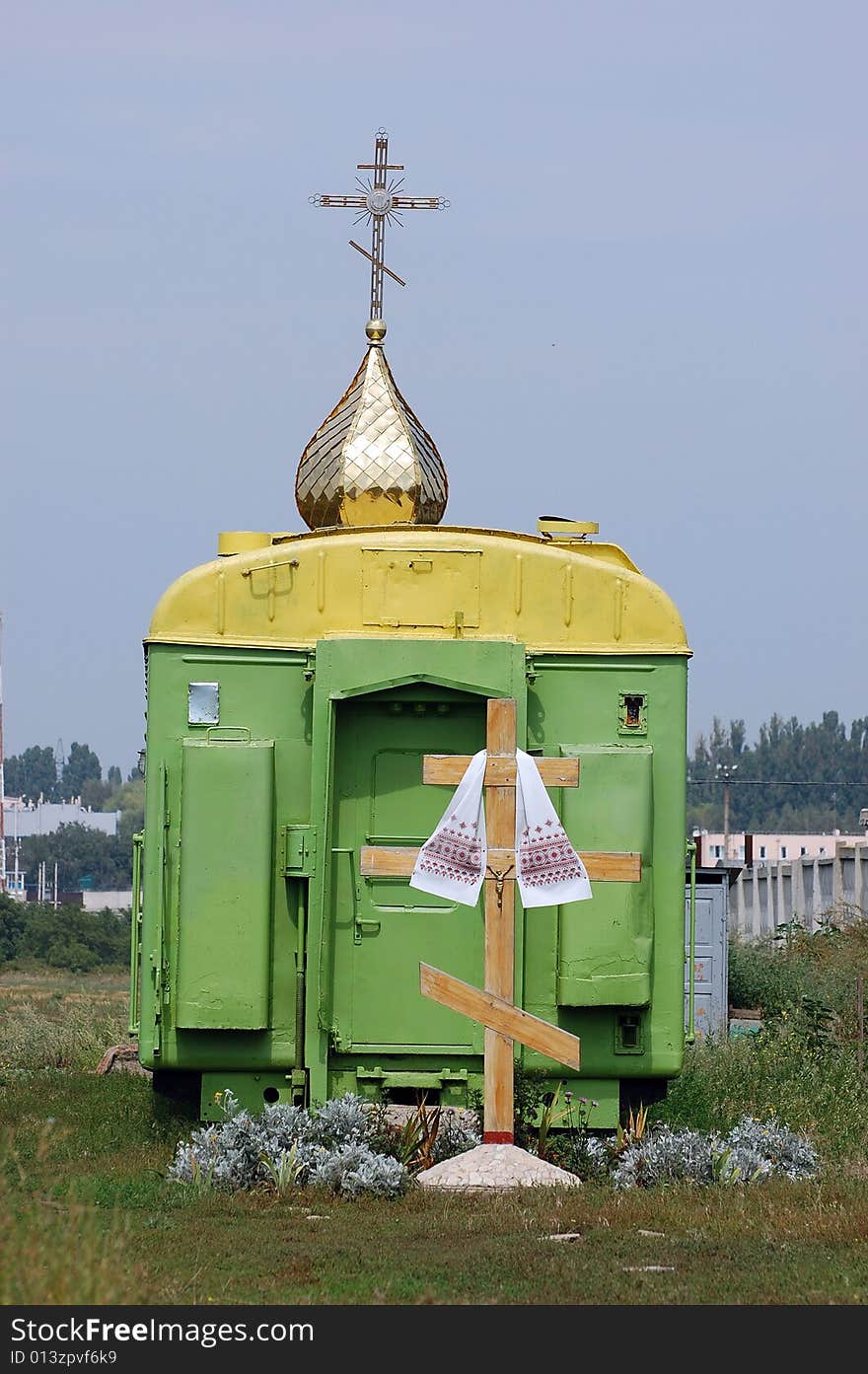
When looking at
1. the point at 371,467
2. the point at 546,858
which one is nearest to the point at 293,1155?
the point at 546,858

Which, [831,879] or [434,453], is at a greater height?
[434,453]

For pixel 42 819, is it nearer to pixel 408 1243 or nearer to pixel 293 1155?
pixel 293 1155

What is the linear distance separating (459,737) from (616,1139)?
2.46 m

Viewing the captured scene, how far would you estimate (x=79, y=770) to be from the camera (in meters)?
194

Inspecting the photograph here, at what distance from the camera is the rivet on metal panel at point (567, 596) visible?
12.0 meters

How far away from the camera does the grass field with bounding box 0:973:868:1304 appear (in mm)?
7566

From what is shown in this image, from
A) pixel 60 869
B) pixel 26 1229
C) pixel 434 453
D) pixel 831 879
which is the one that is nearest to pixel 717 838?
pixel 60 869

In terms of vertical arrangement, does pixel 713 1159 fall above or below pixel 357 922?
below

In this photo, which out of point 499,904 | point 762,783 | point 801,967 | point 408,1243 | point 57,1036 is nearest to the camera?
point 408,1243

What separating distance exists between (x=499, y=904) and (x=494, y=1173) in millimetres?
1438

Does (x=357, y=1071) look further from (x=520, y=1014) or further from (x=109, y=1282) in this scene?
(x=109, y=1282)

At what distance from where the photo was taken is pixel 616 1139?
1144 cm

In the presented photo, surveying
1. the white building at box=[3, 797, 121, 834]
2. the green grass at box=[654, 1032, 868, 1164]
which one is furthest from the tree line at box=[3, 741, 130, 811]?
the green grass at box=[654, 1032, 868, 1164]

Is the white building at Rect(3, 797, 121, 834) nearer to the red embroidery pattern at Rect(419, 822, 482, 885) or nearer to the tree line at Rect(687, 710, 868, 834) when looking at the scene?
the tree line at Rect(687, 710, 868, 834)
